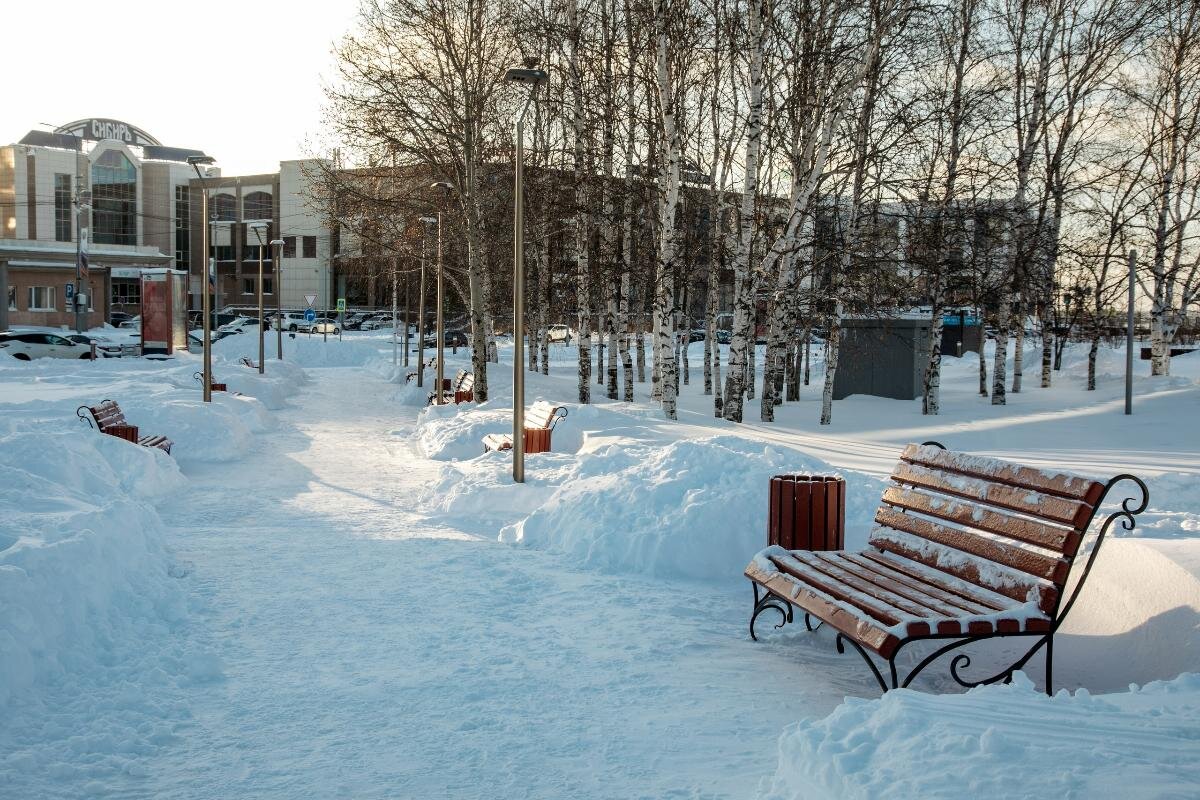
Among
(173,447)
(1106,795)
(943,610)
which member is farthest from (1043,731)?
(173,447)

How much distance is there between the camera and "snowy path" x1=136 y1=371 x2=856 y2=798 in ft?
13.4

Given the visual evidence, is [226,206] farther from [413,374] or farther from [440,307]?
[440,307]

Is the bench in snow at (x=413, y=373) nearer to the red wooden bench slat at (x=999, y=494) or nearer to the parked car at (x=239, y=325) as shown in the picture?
the parked car at (x=239, y=325)

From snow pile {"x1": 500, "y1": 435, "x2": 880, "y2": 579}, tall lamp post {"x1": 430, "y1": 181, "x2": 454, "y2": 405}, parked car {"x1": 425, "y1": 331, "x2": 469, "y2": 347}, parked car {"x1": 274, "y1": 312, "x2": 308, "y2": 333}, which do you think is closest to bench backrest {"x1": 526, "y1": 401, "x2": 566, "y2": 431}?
snow pile {"x1": 500, "y1": 435, "x2": 880, "y2": 579}

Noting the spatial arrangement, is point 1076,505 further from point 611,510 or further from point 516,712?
point 611,510

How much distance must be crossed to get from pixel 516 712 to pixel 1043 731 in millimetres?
2367

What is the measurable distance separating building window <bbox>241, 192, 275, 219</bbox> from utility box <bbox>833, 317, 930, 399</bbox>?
3058 inches

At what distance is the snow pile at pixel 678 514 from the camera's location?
302 inches

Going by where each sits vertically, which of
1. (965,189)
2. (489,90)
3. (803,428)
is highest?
(489,90)

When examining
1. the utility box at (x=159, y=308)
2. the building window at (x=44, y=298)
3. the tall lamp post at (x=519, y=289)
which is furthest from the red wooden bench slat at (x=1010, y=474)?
the building window at (x=44, y=298)

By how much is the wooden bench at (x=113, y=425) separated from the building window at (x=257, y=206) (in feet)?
283

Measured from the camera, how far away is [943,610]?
4730 mm

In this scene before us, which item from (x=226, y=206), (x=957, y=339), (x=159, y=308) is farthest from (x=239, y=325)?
(x=957, y=339)

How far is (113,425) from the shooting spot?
13.8m
